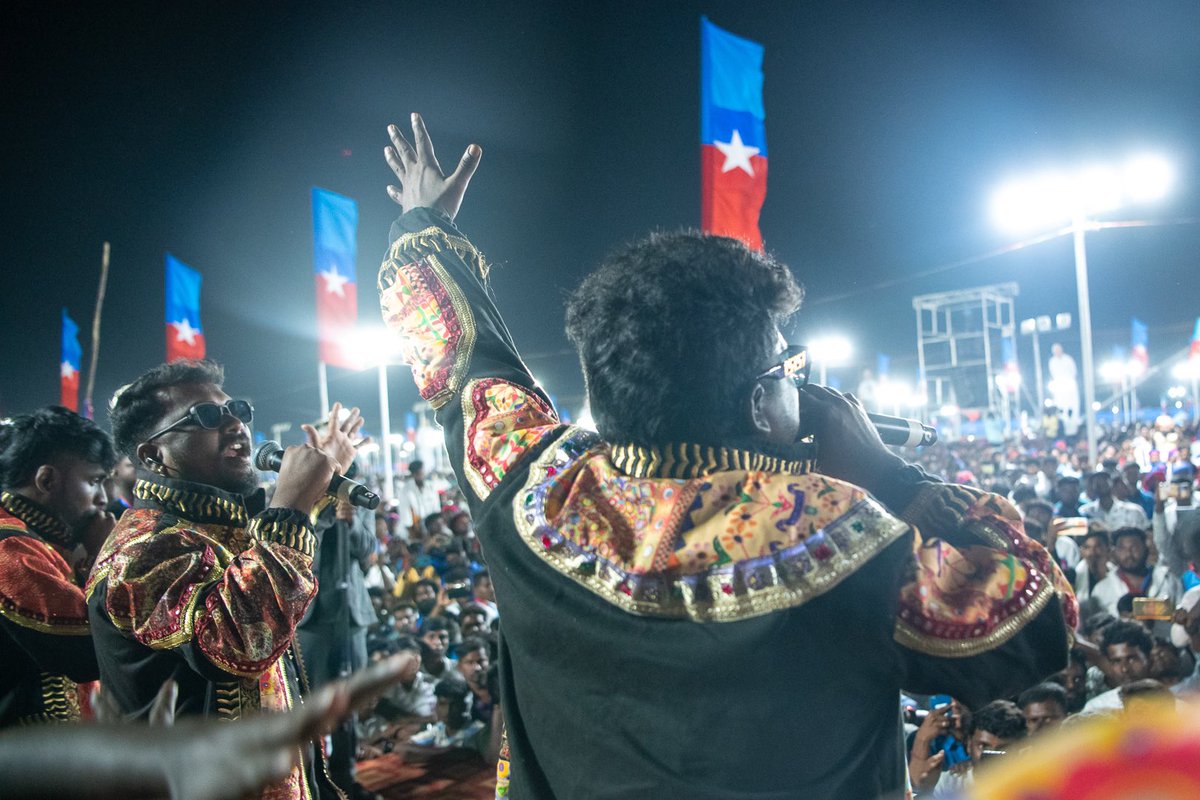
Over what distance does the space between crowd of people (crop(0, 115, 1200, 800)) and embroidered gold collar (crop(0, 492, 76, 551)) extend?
2.92 feet

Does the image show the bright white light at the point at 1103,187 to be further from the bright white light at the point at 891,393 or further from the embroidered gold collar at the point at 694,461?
the bright white light at the point at 891,393

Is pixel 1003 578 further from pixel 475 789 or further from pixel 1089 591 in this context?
pixel 1089 591

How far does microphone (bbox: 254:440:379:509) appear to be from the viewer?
9.31ft

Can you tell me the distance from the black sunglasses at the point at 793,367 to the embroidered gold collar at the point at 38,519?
307cm

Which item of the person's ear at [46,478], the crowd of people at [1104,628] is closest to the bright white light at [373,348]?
the crowd of people at [1104,628]

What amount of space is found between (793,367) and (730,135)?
768 centimetres

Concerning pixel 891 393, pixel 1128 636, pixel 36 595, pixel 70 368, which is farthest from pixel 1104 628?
pixel 891 393

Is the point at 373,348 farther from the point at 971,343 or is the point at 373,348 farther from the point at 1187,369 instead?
the point at 1187,369

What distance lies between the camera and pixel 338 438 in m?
2.66

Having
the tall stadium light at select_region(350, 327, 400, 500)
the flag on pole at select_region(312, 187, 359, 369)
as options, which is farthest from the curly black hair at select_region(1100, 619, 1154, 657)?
the tall stadium light at select_region(350, 327, 400, 500)

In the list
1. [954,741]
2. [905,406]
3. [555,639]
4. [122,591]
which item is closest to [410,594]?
[954,741]

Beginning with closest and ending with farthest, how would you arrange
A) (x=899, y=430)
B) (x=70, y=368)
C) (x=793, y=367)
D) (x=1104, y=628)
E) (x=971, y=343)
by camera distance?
1. (x=793, y=367)
2. (x=899, y=430)
3. (x=1104, y=628)
4. (x=70, y=368)
5. (x=971, y=343)

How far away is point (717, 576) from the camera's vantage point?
1373 millimetres

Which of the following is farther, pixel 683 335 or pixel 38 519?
pixel 38 519
